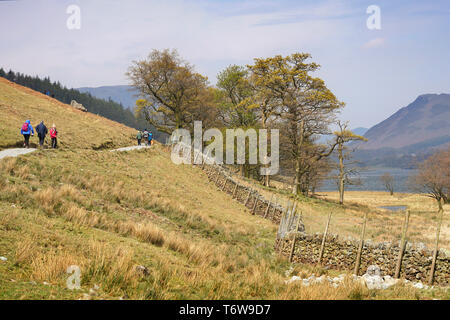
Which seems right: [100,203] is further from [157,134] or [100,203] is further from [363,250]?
[157,134]

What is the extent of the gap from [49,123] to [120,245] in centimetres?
3509

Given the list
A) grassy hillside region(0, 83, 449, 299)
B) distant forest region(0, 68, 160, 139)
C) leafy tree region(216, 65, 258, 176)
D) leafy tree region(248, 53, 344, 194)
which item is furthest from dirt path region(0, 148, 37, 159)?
distant forest region(0, 68, 160, 139)

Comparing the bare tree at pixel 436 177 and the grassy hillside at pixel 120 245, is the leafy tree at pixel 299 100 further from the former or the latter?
the bare tree at pixel 436 177

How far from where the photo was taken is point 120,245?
30.2ft

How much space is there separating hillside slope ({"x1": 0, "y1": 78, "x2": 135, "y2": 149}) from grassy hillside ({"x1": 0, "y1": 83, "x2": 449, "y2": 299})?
27.5 feet

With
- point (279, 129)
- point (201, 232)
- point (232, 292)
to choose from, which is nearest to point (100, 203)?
point (201, 232)

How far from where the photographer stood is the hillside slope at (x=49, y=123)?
94.9ft

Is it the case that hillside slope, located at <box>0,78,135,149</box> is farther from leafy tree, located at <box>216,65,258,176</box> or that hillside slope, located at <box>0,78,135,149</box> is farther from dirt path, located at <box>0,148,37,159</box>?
leafy tree, located at <box>216,65,258,176</box>

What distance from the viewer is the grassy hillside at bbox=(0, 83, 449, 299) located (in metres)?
6.48

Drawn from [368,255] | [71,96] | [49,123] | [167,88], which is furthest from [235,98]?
[71,96]

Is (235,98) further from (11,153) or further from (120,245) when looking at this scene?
(120,245)

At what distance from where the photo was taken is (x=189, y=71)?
48406 millimetres
